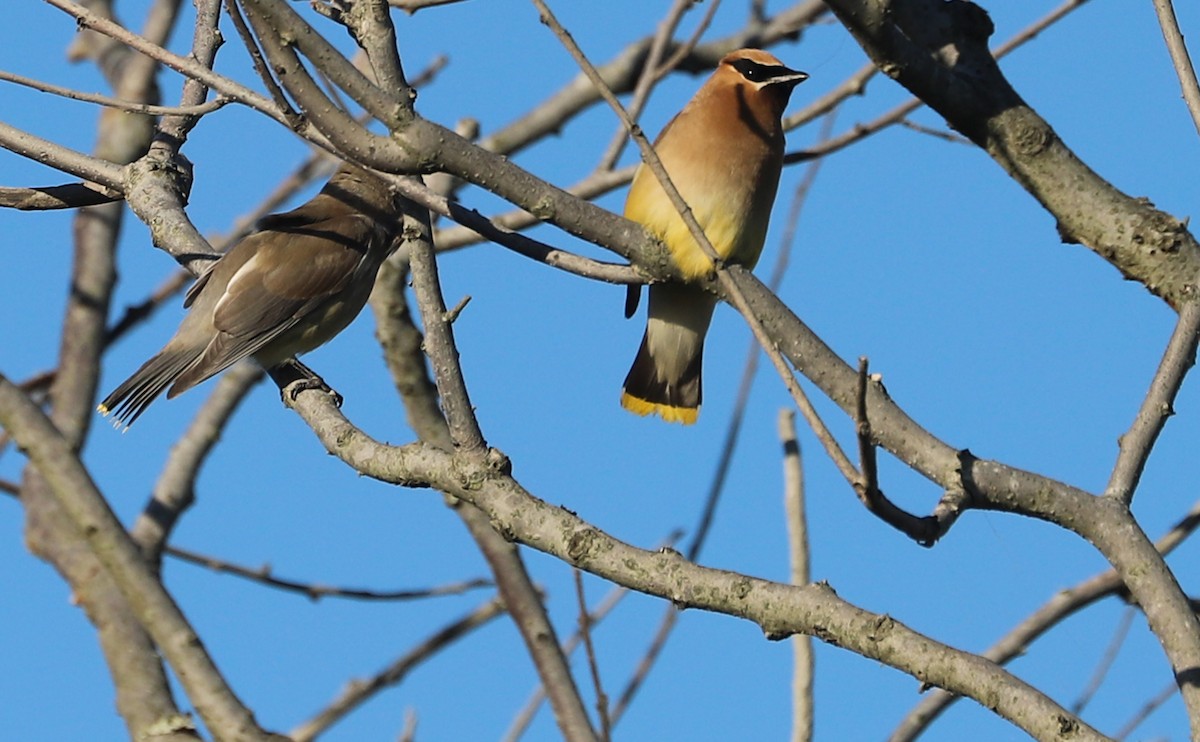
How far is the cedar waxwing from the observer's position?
5668 millimetres

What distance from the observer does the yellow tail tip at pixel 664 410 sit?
5.96 metres

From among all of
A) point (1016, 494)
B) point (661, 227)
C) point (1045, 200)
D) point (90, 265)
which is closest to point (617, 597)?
point (661, 227)

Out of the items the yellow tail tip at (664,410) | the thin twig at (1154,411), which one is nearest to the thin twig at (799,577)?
the thin twig at (1154,411)

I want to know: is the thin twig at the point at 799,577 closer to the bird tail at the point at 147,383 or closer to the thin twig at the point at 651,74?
the thin twig at the point at 651,74

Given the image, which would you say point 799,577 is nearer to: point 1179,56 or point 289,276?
point 1179,56

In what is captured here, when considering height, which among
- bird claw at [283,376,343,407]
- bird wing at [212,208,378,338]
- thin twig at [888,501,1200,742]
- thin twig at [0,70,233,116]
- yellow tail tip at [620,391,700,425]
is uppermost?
bird wing at [212,208,378,338]

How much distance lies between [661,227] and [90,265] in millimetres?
3297

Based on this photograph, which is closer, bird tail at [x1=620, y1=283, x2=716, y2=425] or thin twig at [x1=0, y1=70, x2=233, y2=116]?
thin twig at [x1=0, y1=70, x2=233, y2=116]

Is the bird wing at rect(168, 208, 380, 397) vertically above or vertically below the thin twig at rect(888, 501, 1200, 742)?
above

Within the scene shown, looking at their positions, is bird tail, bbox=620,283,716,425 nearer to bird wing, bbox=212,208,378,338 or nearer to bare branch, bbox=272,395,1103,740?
bird wing, bbox=212,208,378,338

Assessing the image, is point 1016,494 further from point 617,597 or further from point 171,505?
point 171,505

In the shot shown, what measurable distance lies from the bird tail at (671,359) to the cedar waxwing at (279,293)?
1.04 metres

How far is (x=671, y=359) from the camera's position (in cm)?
584

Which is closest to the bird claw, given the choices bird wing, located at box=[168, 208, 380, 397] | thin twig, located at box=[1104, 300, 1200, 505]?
bird wing, located at box=[168, 208, 380, 397]
